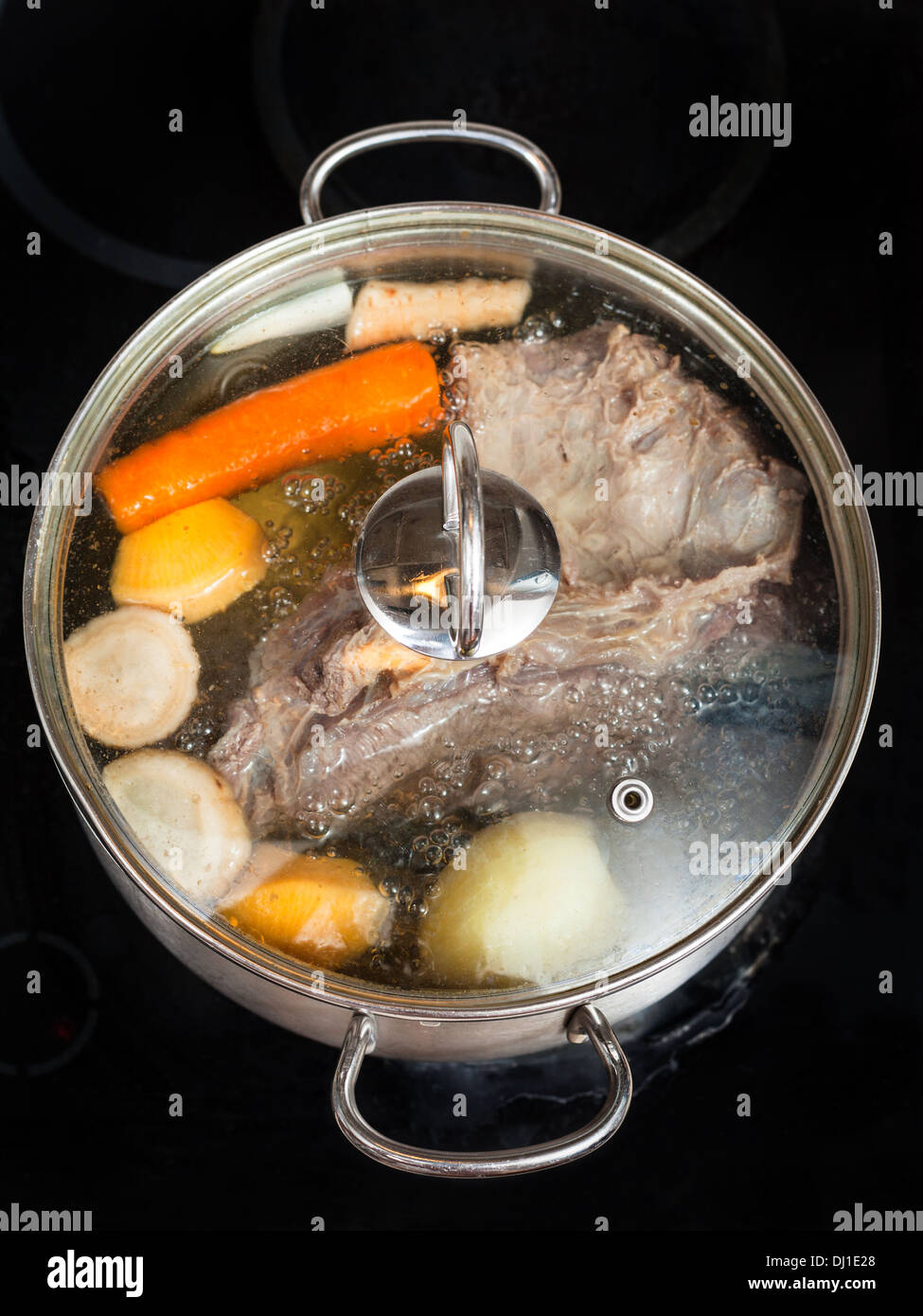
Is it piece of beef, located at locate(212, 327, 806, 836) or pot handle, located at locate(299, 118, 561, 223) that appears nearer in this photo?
piece of beef, located at locate(212, 327, 806, 836)

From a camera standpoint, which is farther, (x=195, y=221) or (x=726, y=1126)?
(x=195, y=221)

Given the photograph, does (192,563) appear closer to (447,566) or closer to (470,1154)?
(447,566)

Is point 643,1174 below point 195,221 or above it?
below

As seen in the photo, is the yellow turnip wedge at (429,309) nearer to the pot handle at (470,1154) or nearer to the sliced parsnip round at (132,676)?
the sliced parsnip round at (132,676)

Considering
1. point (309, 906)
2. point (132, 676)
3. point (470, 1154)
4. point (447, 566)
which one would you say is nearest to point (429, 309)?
point (447, 566)

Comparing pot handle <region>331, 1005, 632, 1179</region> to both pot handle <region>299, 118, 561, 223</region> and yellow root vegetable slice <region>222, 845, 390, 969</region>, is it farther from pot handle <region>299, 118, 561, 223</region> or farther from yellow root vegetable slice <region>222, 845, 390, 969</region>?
pot handle <region>299, 118, 561, 223</region>

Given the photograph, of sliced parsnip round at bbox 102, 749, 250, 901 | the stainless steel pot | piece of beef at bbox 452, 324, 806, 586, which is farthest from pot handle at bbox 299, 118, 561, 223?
sliced parsnip round at bbox 102, 749, 250, 901
